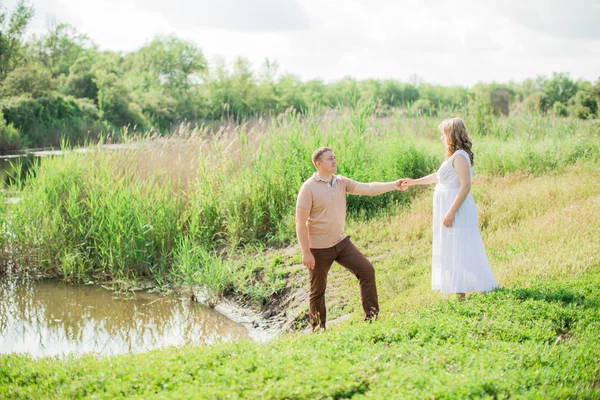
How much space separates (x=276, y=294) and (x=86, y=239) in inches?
164

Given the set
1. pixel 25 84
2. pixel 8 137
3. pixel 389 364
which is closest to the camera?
pixel 389 364

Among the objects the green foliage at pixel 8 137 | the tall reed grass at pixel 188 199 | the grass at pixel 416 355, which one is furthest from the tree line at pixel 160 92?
the grass at pixel 416 355

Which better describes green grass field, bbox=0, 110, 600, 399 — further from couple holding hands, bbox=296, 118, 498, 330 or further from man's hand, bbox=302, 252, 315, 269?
man's hand, bbox=302, 252, 315, 269

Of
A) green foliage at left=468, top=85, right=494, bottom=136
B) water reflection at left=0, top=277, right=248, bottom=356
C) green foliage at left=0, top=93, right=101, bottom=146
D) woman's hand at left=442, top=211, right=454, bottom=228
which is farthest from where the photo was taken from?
green foliage at left=0, top=93, right=101, bottom=146

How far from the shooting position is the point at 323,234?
6180 mm

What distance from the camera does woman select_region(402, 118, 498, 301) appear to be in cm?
616

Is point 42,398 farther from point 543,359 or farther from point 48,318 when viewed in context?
point 48,318

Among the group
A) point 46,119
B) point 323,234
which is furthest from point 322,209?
point 46,119

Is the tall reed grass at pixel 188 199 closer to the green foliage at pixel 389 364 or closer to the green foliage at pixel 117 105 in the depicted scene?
the green foliage at pixel 389 364

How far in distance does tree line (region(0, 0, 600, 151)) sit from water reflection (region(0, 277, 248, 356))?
1769 centimetres

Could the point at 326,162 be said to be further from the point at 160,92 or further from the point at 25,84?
the point at 160,92

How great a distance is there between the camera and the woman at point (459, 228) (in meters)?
6.16

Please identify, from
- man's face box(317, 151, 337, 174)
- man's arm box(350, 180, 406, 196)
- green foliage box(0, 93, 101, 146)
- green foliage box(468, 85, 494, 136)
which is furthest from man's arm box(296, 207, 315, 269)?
green foliage box(0, 93, 101, 146)

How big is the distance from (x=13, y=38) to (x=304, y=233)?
48.8 meters
